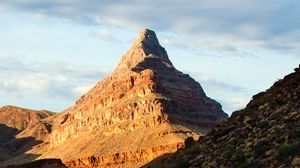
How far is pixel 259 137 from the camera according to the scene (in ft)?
58.6

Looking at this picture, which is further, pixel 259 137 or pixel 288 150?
pixel 259 137

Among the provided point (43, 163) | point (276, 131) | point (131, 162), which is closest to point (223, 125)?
point (276, 131)

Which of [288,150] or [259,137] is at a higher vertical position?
[259,137]

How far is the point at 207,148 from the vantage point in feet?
67.4

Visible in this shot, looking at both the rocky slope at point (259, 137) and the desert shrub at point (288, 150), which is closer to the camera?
the desert shrub at point (288, 150)

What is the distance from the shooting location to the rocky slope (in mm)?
16266

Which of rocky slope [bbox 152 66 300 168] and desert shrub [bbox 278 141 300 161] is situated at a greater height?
rocky slope [bbox 152 66 300 168]

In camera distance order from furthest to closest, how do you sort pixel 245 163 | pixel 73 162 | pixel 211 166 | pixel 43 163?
pixel 73 162, pixel 43 163, pixel 211 166, pixel 245 163

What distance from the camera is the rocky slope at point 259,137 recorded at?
53.4ft

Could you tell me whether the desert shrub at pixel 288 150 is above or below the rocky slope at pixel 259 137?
below

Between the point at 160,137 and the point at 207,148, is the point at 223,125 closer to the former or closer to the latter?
the point at 207,148

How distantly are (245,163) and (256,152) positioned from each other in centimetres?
45

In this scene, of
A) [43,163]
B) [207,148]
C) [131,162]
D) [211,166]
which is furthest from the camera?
[131,162]

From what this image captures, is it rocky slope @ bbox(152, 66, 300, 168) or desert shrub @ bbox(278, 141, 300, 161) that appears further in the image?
rocky slope @ bbox(152, 66, 300, 168)
